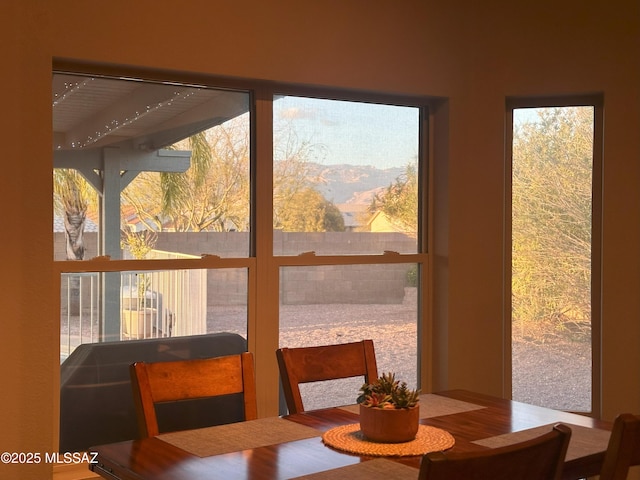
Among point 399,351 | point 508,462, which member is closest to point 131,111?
point 399,351

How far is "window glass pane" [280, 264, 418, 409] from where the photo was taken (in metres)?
3.76

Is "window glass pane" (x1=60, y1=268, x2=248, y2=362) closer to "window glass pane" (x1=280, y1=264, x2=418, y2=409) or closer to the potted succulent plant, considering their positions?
"window glass pane" (x1=280, y1=264, x2=418, y2=409)

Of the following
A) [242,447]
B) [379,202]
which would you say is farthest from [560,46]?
[242,447]

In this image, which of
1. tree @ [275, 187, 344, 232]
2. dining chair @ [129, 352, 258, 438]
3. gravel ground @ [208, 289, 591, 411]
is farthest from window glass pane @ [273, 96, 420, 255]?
dining chair @ [129, 352, 258, 438]

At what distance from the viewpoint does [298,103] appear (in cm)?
375

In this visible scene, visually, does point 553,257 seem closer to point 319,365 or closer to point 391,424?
point 319,365

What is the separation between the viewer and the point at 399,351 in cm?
406

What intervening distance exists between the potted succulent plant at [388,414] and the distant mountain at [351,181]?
1733 mm

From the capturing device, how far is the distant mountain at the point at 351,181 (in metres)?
3.81

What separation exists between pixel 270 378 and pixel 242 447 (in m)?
1.52

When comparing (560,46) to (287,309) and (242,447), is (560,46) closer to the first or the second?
(287,309)

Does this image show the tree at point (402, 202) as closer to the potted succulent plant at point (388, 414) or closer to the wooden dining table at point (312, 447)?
the wooden dining table at point (312, 447)

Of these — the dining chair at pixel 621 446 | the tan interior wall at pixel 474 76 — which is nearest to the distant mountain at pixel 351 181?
the tan interior wall at pixel 474 76

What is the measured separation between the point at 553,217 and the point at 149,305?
7.08 feet
